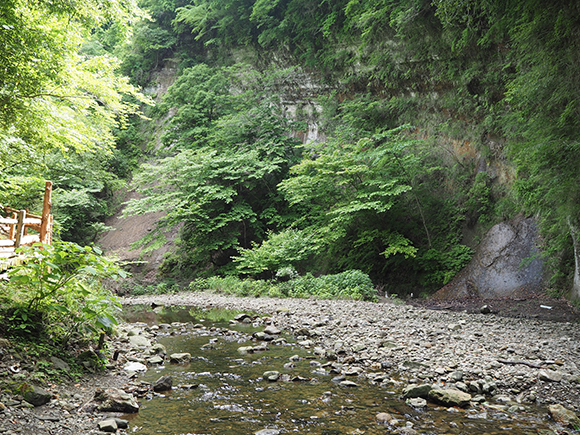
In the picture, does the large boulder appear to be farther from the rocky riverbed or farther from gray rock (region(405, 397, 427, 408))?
gray rock (region(405, 397, 427, 408))

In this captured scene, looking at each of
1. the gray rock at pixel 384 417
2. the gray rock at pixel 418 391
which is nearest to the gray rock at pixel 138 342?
the gray rock at pixel 384 417

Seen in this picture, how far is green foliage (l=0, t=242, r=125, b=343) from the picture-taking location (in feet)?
13.2

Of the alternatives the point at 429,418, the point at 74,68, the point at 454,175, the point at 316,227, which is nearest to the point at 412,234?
the point at 454,175

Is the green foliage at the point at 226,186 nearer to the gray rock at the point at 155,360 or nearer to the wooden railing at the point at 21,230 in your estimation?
the wooden railing at the point at 21,230

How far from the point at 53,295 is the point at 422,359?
4666 mm

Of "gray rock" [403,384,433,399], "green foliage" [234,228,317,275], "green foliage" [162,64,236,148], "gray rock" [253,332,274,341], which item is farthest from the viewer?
"green foliage" [162,64,236,148]

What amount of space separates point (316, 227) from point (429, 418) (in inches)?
436

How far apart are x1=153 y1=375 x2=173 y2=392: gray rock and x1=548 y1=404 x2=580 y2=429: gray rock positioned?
381 centimetres

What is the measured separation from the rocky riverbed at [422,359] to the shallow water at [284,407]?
0.28 metres

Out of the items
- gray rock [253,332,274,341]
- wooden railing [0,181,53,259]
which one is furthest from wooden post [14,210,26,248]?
gray rock [253,332,274,341]

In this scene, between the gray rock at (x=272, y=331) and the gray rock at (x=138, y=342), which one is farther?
the gray rock at (x=272, y=331)

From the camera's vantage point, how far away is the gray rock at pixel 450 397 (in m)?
3.58

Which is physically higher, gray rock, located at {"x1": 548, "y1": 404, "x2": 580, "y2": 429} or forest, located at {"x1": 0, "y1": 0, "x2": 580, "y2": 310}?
forest, located at {"x1": 0, "y1": 0, "x2": 580, "y2": 310}

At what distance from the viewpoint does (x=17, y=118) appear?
659 cm
